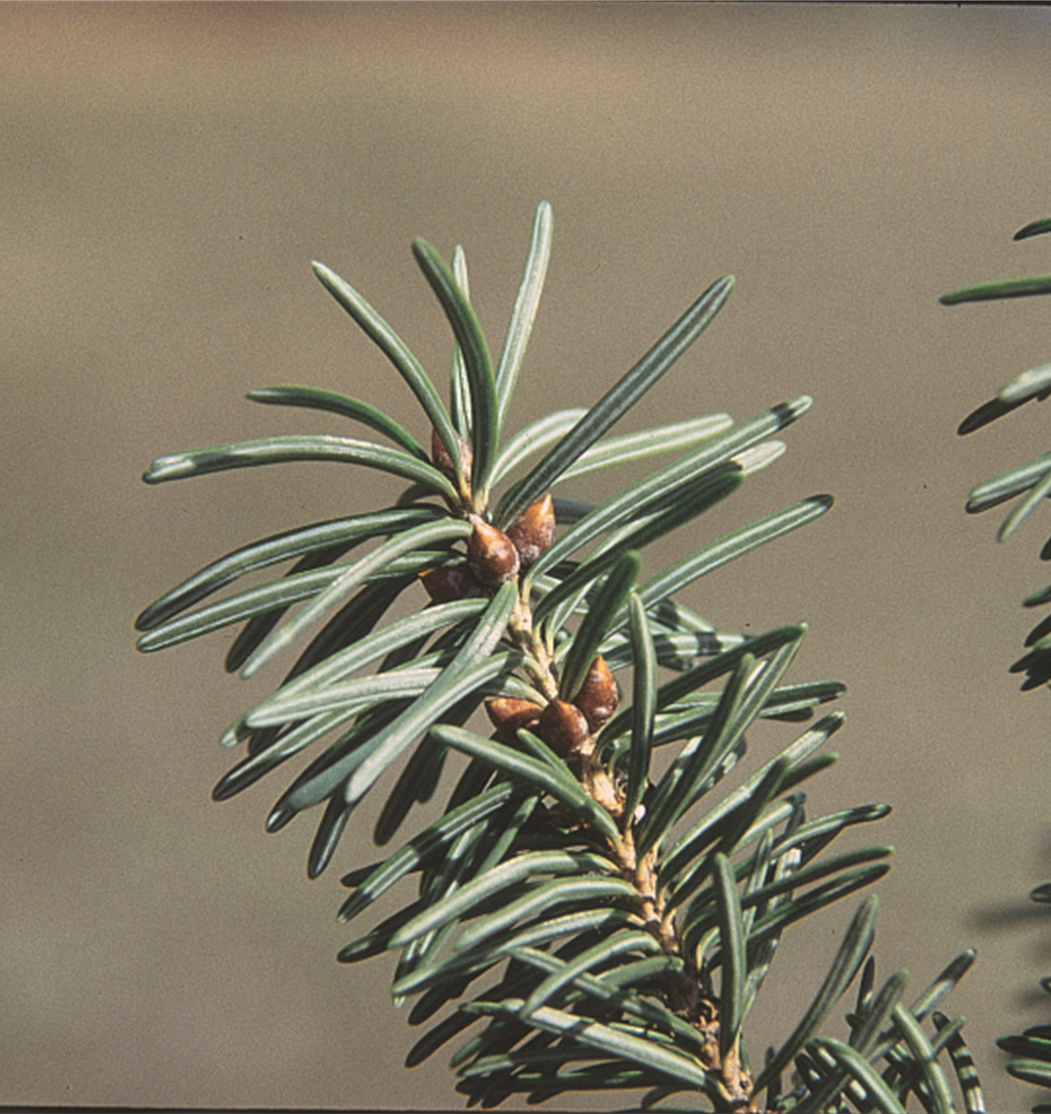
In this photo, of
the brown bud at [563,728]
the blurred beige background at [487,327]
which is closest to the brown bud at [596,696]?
the brown bud at [563,728]

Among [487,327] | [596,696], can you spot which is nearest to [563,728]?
[596,696]

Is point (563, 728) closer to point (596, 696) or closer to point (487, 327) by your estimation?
point (596, 696)

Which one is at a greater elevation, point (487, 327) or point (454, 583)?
point (487, 327)

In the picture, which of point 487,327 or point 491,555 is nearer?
point 491,555

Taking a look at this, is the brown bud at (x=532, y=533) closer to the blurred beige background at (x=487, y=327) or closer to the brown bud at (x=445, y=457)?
the brown bud at (x=445, y=457)

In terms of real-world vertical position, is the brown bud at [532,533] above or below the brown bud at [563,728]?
above
